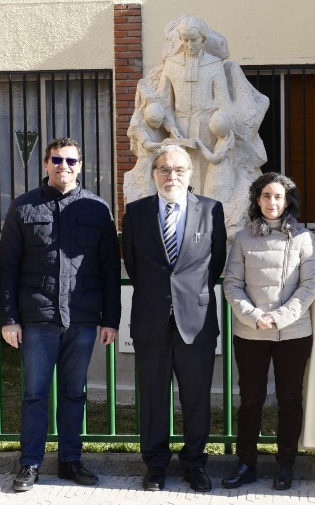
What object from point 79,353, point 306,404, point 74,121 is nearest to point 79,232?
point 79,353

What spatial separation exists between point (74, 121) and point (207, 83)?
13.8 ft

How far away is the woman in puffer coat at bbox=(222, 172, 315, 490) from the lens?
5461 mm

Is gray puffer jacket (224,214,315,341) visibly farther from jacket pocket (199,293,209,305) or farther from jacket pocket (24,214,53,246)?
jacket pocket (24,214,53,246)

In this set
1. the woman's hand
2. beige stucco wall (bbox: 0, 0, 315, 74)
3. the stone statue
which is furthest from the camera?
beige stucco wall (bbox: 0, 0, 315, 74)

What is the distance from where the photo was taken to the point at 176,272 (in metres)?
5.48

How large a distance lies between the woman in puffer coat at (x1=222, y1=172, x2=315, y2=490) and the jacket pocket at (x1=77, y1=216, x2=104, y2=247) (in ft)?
2.45

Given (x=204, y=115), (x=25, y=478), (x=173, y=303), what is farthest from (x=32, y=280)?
(x=204, y=115)

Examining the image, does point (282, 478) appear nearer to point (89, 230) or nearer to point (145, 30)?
point (89, 230)

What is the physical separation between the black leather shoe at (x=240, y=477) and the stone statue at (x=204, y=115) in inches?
104

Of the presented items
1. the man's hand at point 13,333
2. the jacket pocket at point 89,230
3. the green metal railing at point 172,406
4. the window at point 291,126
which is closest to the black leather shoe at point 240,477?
the green metal railing at point 172,406

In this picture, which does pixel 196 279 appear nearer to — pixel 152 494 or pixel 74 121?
pixel 152 494

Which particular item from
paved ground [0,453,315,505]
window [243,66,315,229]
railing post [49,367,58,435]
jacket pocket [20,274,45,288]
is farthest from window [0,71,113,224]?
jacket pocket [20,274,45,288]

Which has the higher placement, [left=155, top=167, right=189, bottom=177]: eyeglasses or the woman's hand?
[left=155, top=167, right=189, bottom=177]: eyeglasses

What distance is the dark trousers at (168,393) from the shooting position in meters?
5.55
